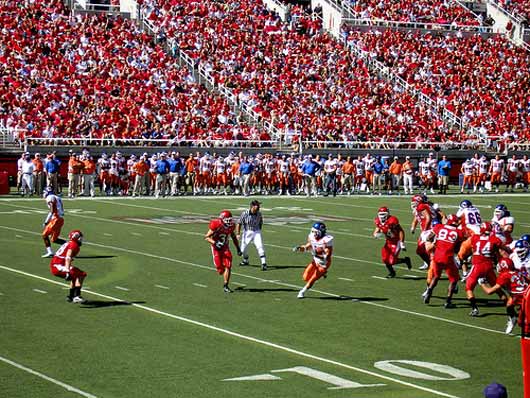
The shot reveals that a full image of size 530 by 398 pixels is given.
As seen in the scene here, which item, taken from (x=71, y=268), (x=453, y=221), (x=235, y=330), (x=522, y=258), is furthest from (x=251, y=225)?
(x=522, y=258)

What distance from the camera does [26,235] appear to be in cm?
2716

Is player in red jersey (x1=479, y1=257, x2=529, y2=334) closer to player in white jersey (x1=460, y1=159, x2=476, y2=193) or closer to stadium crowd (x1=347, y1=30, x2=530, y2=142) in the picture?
player in white jersey (x1=460, y1=159, x2=476, y2=193)

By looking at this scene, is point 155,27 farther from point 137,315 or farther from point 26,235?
point 137,315

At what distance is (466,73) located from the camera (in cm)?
5659

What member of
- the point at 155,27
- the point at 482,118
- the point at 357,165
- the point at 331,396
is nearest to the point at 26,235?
the point at 331,396

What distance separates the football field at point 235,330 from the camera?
13031 mm

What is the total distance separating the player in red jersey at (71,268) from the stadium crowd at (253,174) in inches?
792

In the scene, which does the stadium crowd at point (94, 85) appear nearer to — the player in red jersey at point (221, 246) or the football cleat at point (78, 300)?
the player in red jersey at point (221, 246)

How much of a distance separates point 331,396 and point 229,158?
29970mm

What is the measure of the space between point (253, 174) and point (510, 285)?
25883 millimetres

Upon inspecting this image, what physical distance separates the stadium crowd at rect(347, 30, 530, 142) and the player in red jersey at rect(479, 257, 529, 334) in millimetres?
36343

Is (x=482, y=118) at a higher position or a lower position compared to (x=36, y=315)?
higher

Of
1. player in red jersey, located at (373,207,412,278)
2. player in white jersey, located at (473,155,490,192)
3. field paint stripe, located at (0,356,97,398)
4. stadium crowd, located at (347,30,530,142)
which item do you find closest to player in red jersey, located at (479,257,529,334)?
player in red jersey, located at (373,207,412,278)

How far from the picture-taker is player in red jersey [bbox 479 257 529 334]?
635 inches
